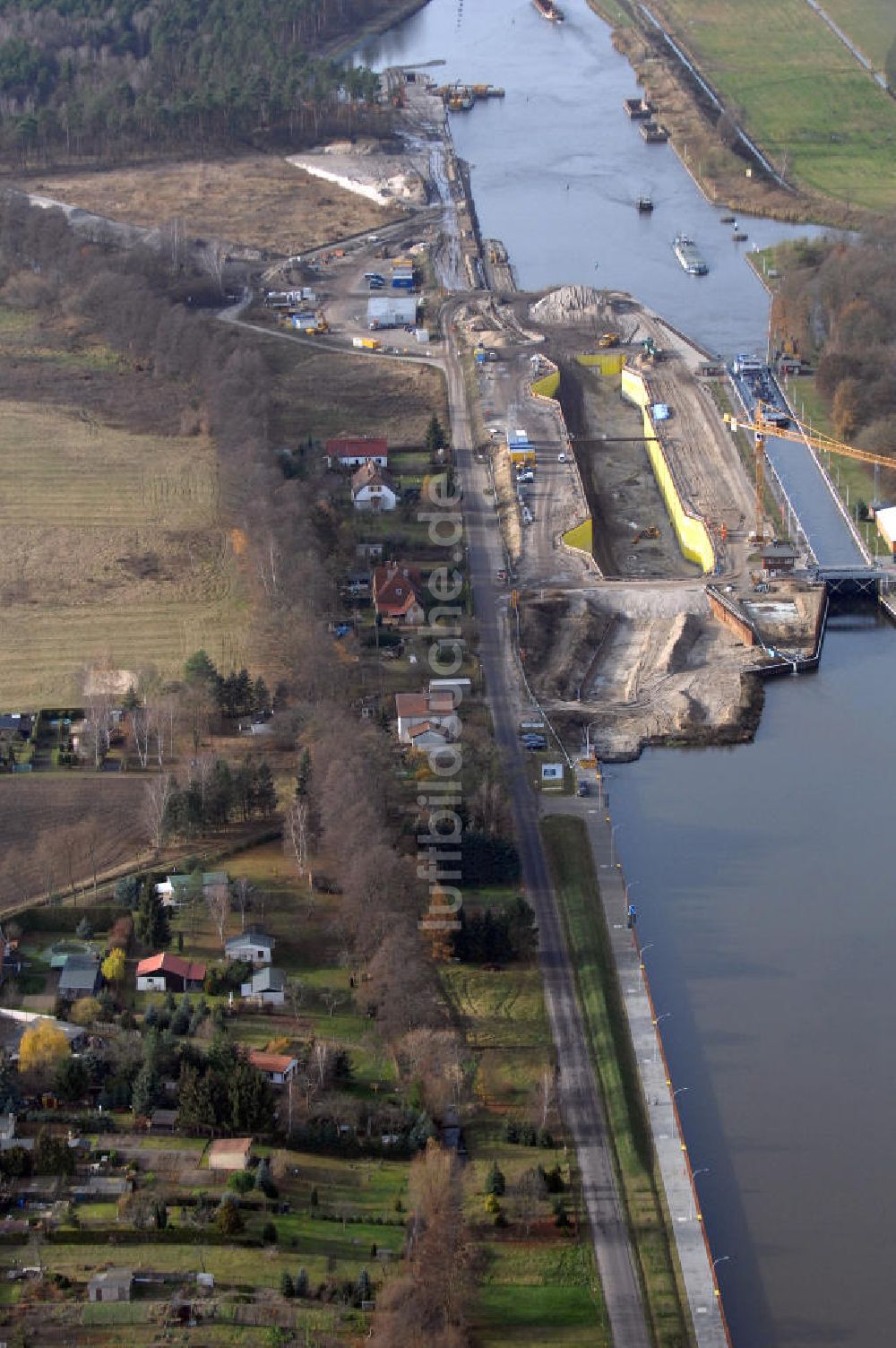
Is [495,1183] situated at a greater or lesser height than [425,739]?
lesser

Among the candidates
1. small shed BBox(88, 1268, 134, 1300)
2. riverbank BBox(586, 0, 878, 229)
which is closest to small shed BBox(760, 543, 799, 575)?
small shed BBox(88, 1268, 134, 1300)

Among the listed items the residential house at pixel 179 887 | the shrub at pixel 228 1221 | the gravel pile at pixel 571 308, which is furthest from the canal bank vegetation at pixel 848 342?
the shrub at pixel 228 1221

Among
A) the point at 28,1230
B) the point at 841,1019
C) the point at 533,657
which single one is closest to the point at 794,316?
the point at 533,657

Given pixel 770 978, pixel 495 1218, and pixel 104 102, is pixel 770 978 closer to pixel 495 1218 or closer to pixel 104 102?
pixel 495 1218

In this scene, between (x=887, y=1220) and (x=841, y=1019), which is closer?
(x=887, y=1220)

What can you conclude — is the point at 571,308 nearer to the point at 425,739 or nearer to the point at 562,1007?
the point at 425,739

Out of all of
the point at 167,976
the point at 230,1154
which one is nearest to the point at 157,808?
the point at 167,976
